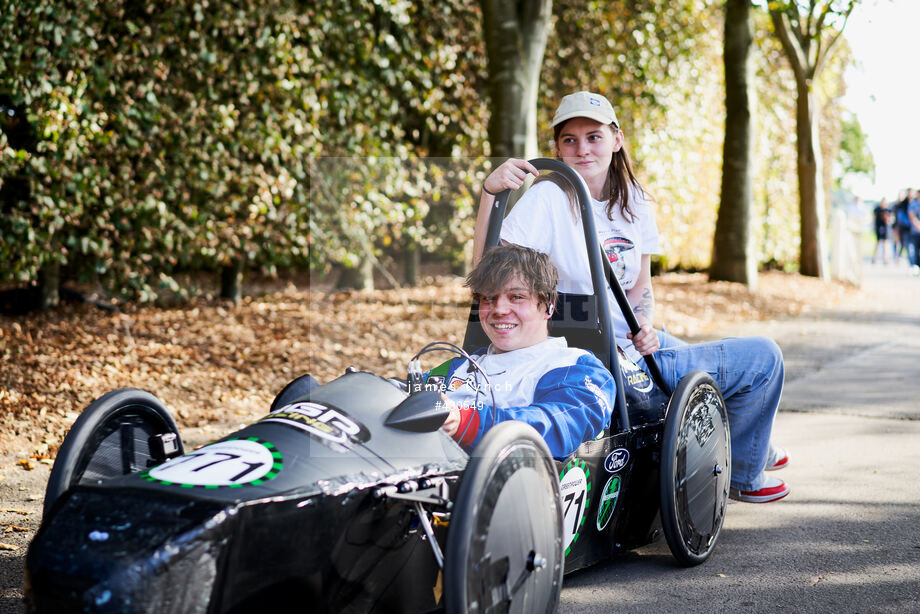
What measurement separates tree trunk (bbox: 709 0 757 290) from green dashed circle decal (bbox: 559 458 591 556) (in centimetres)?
1118

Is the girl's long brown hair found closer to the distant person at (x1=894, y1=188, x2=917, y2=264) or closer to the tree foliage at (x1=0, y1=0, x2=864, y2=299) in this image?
the tree foliage at (x1=0, y1=0, x2=864, y2=299)

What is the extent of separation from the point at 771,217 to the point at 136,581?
1887cm

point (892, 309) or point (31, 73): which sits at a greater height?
point (31, 73)

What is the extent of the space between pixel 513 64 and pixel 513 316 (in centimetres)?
567

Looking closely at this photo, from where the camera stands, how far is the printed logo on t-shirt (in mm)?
3893

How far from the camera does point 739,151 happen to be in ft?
45.4

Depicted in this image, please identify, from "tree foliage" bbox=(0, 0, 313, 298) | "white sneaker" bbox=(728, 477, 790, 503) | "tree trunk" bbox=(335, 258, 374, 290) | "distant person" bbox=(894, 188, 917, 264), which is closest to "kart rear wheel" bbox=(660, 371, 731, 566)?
"white sneaker" bbox=(728, 477, 790, 503)

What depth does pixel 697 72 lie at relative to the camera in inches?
618

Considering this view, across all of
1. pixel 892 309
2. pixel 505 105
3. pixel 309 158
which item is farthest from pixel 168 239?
pixel 892 309

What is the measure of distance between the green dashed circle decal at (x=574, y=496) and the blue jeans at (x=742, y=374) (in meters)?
0.90

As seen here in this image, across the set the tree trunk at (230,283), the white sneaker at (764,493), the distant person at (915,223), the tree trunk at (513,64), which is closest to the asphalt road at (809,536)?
the white sneaker at (764,493)

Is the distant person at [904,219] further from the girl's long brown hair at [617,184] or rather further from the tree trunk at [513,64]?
the girl's long brown hair at [617,184]

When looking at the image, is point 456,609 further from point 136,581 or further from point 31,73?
point 31,73

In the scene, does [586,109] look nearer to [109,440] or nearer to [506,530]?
[506,530]
